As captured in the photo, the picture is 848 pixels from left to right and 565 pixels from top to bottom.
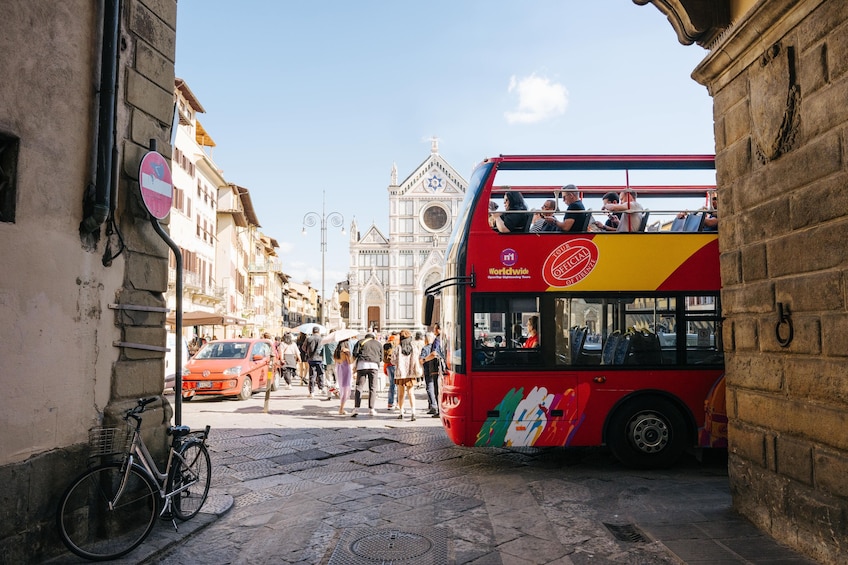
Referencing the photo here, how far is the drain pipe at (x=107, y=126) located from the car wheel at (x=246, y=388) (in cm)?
1214

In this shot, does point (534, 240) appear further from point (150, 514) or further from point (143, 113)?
point (150, 514)

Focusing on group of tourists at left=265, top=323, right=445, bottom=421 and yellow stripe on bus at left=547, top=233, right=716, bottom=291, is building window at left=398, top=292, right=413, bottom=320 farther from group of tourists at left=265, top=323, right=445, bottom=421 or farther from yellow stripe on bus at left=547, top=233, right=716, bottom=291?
yellow stripe on bus at left=547, top=233, right=716, bottom=291

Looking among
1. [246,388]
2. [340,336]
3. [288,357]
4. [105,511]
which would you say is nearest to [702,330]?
[105,511]

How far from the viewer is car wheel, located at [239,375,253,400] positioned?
1655 centimetres

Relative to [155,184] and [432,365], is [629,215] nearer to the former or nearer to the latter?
[155,184]

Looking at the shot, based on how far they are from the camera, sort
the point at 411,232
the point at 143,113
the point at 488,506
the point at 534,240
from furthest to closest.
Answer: the point at 411,232
the point at 534,240
the point at 488,506
the point at 143,113

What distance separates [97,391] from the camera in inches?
195

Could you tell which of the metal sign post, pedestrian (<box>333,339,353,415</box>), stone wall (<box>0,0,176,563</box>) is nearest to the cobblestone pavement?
stone wall (<box>0,0,176,563</box>)

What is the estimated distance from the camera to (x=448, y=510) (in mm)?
6086

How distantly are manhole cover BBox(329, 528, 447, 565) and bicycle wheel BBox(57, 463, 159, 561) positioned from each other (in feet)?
4.76

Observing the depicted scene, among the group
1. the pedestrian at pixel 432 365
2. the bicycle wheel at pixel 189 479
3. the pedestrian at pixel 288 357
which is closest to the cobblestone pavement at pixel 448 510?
the bicycle wheel at pixel 189 479

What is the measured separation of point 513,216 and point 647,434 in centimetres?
302

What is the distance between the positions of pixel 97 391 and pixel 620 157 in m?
6.49

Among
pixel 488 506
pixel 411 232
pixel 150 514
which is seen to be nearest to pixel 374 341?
pixel 488 506
